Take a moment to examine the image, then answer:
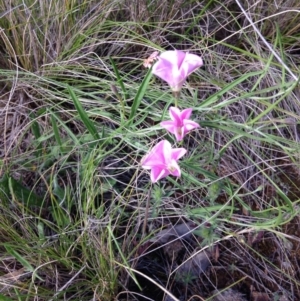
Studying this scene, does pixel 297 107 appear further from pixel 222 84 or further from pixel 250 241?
pixel 250 241

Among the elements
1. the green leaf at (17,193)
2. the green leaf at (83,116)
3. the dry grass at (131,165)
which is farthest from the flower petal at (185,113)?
the green leaf at (17,193)

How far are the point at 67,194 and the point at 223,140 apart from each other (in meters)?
0.36

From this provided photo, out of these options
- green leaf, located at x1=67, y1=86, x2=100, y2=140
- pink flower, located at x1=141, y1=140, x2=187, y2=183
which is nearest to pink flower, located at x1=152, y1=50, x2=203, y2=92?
pink flower, located at x1=141, y1=140, x2=187, y2=183

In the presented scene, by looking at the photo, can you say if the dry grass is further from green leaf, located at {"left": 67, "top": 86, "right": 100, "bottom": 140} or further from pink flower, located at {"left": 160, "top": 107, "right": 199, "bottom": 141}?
pink flower, located at {"left": 160, "top": 107, "right": 199, "bottom": 141}

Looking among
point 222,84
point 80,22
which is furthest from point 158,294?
point 80,22

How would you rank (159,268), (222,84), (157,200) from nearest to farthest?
(157,200) → (159,268) → (222,84)

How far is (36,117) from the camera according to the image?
1.10 meters

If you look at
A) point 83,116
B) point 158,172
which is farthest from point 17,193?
point 158,172

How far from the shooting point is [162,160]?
75 cm

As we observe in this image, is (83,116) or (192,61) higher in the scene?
(192,61)

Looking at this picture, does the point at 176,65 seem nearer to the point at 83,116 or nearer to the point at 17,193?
the point at 83,116

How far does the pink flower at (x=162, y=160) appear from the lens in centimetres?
74

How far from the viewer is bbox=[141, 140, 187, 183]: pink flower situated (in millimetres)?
742

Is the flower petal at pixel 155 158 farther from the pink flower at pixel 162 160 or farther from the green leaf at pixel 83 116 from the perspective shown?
the green leaf at pixel 83 116
